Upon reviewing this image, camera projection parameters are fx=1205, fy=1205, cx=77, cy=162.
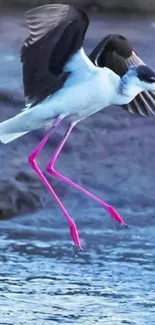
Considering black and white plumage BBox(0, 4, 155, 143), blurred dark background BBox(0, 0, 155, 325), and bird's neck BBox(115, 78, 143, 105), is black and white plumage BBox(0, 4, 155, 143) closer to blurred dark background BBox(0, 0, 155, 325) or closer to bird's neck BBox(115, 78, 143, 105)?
bird's neck BBox(115, 78, 143, 105)

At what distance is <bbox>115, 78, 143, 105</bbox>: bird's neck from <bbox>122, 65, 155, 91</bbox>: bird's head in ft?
0.04

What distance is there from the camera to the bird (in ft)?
21.9

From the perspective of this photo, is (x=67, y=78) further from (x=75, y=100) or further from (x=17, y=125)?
(x=17, y=125)

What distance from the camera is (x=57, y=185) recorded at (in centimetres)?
813

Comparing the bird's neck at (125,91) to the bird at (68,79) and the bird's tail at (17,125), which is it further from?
the bird's tail at (17,125)

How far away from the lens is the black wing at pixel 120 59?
23.8ft

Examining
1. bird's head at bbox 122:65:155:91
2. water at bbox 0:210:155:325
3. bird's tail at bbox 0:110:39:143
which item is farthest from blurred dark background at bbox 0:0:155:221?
bird's head at bbox 122:65:155:91

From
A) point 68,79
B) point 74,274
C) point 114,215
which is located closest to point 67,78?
point 68,79

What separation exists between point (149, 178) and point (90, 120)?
3.01ft

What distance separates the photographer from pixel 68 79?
23.3 feet

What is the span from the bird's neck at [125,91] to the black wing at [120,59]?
0.98 ft

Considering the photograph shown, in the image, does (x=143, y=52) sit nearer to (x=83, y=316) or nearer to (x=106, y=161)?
(x=106, y=161)

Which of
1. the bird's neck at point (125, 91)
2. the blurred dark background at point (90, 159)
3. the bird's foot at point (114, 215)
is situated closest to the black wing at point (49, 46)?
the bird's neck at point (125, 91)

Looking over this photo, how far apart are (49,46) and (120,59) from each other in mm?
875
